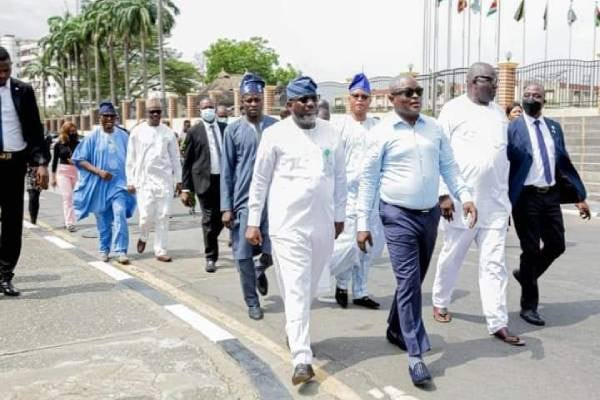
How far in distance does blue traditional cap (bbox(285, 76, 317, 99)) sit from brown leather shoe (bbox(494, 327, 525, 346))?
2133 millimetres

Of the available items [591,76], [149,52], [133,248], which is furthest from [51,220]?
[149,52]

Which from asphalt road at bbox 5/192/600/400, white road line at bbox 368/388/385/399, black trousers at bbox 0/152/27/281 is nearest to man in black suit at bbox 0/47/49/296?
black trousers at bbox 0/152/27/281

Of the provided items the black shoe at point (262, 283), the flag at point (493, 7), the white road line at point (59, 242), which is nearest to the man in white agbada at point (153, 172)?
the white road line at point (59, 242)

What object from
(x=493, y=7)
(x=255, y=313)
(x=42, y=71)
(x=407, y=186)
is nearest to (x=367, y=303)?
(x=255, y=313)

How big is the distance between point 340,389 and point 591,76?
18.0m

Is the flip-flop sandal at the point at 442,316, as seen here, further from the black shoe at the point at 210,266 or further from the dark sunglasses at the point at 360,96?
the black shoe at the point at 210,266

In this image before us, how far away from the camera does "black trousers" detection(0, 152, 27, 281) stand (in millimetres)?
6055

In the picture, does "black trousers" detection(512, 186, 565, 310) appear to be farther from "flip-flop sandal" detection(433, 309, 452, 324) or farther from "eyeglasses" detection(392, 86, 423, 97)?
"eyeglasses" detection(392, 86, 423, 97)

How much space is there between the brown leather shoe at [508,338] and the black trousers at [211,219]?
366 centimetres

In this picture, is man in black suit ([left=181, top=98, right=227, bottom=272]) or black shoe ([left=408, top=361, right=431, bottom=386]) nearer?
black shoe ([left=408, top=361, right=431, bottom=386])

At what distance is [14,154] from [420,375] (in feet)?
13.7

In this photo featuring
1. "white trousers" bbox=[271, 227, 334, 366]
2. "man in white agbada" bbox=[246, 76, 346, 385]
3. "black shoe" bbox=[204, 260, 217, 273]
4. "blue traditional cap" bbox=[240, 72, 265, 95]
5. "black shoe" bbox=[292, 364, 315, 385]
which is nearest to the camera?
"black shoe" bbox=[292, 364, 315, 385]

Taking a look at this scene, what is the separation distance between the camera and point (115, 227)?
7.95 meters

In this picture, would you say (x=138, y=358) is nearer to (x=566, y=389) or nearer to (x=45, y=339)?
(x=45, y=339)
